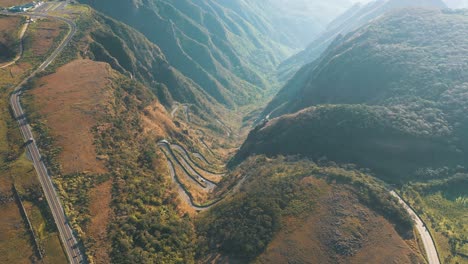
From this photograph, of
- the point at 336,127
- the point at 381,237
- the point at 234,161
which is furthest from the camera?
the point at 234,161

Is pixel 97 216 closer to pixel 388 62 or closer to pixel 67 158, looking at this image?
pixel 67 158

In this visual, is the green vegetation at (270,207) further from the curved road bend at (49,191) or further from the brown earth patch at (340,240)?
the curved road bend at (49,191)

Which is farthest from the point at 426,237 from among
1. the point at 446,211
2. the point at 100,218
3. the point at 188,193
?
the point at 100,218

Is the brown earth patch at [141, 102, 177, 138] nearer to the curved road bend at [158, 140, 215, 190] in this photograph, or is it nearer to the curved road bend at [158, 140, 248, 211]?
the curved road bend at [158, 140, 215, 190]

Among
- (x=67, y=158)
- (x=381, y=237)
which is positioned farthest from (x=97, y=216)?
(x=381, y=237)

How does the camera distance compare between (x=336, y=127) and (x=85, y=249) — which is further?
(x=336, y=127)

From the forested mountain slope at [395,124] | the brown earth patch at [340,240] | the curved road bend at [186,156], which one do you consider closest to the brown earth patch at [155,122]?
the curved road bend at [186,156]

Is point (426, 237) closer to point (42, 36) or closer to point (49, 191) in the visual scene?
point (49, 191)
